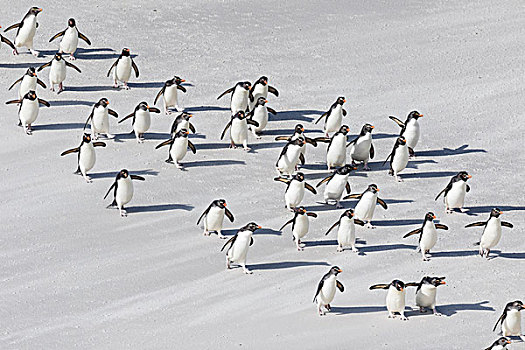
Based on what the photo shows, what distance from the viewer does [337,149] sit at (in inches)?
742

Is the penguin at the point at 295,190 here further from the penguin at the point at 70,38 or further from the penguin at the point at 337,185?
the penguin at the point at 70,38

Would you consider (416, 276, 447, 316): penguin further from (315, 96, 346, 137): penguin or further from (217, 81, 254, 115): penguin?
(217, 81, 254, 115): penguin

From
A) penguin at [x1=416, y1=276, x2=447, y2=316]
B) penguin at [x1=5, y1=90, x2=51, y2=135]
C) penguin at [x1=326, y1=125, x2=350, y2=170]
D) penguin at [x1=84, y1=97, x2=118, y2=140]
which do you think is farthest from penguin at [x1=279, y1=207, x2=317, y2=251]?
penguin at [x1=5, y1=90, x2=51, y2=135]

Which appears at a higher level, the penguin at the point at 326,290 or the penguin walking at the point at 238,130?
the penguin walking at the point at 238,130

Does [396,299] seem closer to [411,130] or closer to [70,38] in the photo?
[411,130]

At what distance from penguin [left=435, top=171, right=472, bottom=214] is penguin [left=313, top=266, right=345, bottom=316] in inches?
137

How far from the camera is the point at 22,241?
16.5 meters

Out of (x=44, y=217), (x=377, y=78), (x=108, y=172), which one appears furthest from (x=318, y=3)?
(x=44, y=217)

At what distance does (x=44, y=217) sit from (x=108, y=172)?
1.62 metres

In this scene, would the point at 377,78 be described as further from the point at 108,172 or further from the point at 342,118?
the point at 108,172

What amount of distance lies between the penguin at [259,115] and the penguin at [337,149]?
1.47m

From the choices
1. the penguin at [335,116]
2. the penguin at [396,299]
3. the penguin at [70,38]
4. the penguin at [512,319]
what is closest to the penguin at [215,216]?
the penguin at [396,299]

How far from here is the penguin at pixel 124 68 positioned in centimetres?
2106

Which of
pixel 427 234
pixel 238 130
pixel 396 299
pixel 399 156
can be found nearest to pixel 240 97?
pixel 238 130
